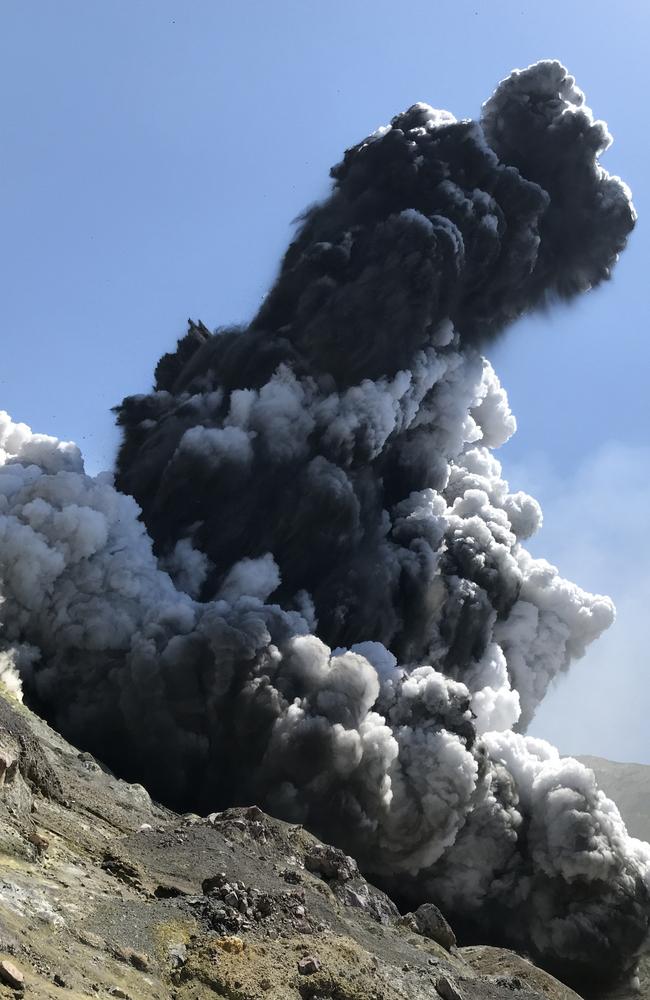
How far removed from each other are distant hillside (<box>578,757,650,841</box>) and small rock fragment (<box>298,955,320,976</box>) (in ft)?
336

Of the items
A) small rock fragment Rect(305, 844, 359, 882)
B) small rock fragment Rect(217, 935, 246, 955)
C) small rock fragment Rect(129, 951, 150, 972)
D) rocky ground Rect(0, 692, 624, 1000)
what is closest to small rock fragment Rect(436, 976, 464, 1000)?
rocky ground Rect(0, 692, 624, 1000)

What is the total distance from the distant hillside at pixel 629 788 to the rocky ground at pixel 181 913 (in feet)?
278

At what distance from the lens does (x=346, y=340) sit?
87312 mm

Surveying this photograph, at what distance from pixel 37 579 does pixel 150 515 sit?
1353 centimetres

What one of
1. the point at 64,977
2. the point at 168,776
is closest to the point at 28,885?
the point at 64,977

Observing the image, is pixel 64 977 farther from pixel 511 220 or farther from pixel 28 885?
pixel 511 220

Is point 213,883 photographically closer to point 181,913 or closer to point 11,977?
point 181,913

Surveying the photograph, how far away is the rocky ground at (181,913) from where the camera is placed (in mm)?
26797

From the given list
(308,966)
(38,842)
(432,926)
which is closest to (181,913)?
(308,966)

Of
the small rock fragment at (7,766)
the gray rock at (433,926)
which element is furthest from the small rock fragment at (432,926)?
the small rock fragment at (7,766)

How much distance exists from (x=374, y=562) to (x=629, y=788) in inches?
Result: 3103

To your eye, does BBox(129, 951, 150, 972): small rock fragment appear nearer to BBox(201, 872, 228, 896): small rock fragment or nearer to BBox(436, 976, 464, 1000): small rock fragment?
BBox(201, 872, 228, 896): small rock fragment

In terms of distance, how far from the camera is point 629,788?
148125 mm

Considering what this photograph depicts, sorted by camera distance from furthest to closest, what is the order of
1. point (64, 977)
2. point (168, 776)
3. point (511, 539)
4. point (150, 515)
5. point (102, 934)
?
point (511, 539), point (150, 515), point (168, 776), point (102, 934), point (64, 977)
